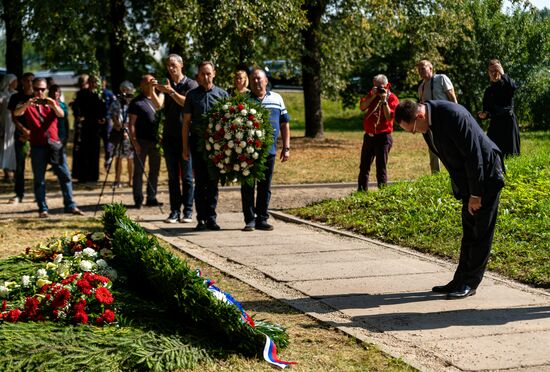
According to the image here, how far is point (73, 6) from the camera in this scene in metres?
17.9

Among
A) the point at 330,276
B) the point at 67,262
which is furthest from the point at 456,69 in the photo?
the point at 67,262

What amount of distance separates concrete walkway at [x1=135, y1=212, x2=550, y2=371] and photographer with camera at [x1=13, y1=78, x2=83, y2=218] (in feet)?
7.15

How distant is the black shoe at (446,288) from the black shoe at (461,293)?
2.5 inches

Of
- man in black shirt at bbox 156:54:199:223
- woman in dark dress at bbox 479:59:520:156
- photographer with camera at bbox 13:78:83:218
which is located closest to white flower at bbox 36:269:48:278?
man in black shirt at bbox 156:54:199:223

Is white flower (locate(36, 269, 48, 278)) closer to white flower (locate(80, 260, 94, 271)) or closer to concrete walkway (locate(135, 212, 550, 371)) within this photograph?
white flower (locate(80, 260, 94, 271))

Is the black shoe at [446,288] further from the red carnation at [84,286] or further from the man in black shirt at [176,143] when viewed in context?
the man in black shirt at [176,143]

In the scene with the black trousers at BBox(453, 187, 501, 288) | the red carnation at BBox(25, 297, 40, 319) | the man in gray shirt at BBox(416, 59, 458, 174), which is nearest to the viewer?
the red carnation at BBox(25, 297, 40, 319)

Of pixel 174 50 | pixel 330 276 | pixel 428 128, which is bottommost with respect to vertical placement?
pixel 330 276

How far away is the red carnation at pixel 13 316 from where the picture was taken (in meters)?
6.30

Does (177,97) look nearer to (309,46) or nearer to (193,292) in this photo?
(193,292)

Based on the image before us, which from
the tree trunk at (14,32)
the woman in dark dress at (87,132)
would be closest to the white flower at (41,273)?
the woman in dark dress at (87,132)

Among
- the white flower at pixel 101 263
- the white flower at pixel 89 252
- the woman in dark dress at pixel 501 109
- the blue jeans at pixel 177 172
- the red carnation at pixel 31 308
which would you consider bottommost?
the red carnation at pixel 31 308

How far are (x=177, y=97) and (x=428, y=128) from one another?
4.98 m

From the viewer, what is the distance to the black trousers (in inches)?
309
